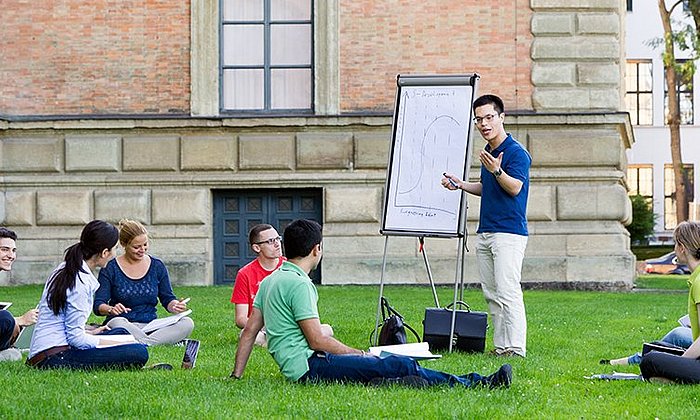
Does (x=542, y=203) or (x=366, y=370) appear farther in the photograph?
(x=542, y=203)

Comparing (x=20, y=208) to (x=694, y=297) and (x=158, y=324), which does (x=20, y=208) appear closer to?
(x=158, y=324)

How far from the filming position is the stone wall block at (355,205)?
2283 centimetres

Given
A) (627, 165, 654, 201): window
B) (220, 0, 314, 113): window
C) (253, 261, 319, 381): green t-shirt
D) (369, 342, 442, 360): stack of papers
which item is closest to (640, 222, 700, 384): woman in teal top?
(369, 342, 442, 360): stack of papers

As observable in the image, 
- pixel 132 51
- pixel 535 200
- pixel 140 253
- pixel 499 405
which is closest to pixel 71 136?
pixel 132 51

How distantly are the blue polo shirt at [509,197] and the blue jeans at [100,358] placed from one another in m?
3.36

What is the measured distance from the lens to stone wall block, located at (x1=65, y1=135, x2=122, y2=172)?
23.2 meters

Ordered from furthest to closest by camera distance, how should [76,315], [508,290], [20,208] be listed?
[20,208], [508,290], [76,315]

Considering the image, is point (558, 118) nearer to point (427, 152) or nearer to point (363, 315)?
point (363, 315)

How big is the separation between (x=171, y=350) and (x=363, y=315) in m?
4.76

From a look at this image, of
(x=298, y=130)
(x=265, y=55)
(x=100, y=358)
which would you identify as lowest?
(x=100, y=358)

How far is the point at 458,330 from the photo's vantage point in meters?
12.0

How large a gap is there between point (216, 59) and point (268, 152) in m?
2.02

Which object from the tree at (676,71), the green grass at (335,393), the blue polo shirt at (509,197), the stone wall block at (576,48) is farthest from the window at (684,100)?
the blue polo shirt at (509,197)

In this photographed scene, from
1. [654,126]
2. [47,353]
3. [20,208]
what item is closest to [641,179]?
[654,126]
